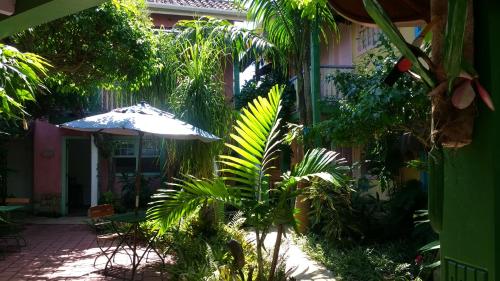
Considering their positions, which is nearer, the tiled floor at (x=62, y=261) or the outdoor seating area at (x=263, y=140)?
the outdoor seating area at (x=263, y=140)

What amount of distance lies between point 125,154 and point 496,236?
14957mm

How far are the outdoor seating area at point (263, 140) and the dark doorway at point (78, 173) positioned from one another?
6.11 feet

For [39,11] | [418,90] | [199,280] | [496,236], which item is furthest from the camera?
[418,90]

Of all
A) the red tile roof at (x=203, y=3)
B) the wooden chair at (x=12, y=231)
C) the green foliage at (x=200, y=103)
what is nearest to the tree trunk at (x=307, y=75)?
the green foliage at (x=200, y=103)

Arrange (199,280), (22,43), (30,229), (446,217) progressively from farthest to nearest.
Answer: (30,229)
(22,43)
(199,280)
(446,217)

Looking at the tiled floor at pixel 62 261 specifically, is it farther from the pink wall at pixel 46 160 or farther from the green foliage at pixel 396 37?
the green foliage at pixel 396 37

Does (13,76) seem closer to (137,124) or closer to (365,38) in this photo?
(137,124)

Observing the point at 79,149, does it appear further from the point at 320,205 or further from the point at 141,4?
the point at 320,205

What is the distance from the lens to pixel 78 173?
1847cm

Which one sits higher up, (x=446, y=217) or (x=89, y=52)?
(x=89, y=52)

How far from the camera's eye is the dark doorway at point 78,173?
17.2 meters

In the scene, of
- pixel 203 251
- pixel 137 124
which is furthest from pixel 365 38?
pixel 203 251

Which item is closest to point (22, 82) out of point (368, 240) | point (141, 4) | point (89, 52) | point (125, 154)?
point (89, 52)

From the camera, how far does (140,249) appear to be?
9.06m
